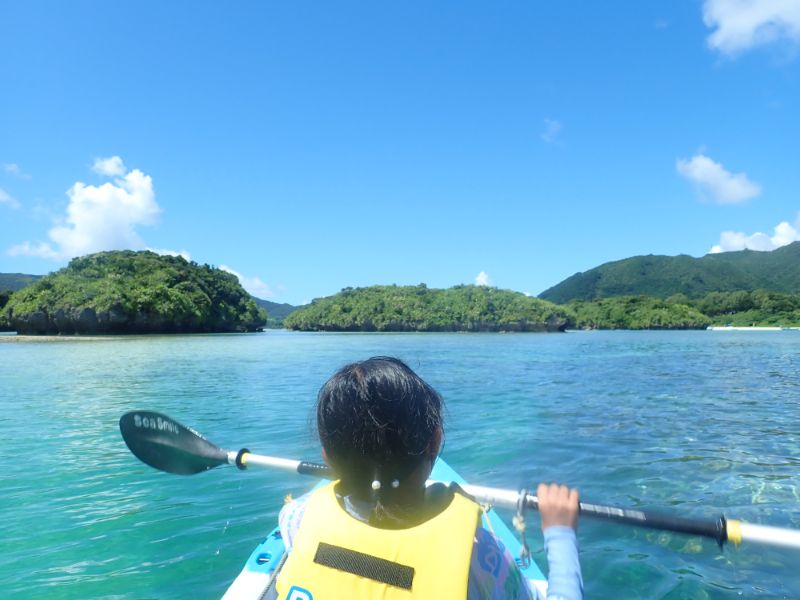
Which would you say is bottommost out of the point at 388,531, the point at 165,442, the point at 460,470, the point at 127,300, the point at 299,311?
the point at 460,470

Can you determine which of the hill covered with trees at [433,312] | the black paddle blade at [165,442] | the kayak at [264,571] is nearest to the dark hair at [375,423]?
the kayak at [264,571]

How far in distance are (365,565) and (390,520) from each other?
0.49 feet

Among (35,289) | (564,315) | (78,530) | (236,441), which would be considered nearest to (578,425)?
(236,441)

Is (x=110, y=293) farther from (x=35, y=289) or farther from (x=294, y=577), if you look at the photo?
(x=294, y=577)

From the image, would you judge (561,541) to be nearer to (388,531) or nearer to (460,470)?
(388,531)

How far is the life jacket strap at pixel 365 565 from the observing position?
4.98 feet

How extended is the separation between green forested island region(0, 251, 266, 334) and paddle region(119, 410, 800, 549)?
78.0 m

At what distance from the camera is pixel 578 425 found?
10289 mm

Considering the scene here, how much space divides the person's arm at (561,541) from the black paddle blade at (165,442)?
10.4 feet

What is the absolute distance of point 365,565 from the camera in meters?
1.56

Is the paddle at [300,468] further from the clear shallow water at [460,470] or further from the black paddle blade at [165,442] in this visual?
the clear shallow water at [460,470]

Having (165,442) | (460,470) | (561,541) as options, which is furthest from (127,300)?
(561,541)

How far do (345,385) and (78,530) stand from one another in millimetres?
5214

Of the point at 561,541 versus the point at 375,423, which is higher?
the point at 375,423
